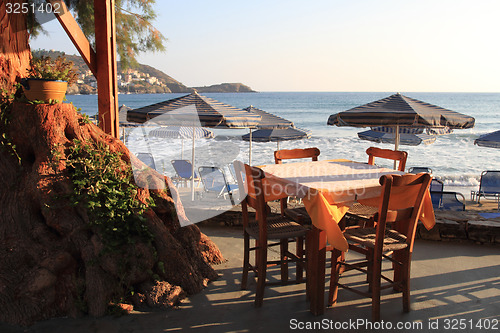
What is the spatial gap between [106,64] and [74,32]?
19.5 inches

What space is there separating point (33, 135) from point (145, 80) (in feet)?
228

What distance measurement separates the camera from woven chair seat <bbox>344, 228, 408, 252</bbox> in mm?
3389

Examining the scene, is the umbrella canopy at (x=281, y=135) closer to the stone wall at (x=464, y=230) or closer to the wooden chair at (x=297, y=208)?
the stone wall at (x=464, y=230)

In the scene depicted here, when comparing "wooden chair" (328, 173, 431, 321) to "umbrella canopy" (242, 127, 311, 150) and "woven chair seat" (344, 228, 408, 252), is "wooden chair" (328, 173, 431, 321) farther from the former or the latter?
"umbrella canopy" (242, 127, 311, 150)

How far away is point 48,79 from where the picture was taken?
3803 millimetres

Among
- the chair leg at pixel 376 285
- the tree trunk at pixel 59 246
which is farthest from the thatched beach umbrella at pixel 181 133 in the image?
the chair leg at pixel 376 285

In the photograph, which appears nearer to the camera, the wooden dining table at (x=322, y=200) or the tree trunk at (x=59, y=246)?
the wooden dining table at (x=322, y=200)

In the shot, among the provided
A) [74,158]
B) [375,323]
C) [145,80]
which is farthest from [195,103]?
[145,80]

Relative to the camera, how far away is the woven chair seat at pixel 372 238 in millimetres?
3389

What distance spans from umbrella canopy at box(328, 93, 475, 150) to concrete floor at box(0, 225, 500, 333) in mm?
2066

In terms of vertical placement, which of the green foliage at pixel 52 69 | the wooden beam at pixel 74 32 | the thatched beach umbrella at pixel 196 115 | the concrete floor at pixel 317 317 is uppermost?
the wooden beam at pixel 74 32

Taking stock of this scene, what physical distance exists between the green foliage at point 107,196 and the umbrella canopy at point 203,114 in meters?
2.00

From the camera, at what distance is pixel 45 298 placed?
3.36 metres
